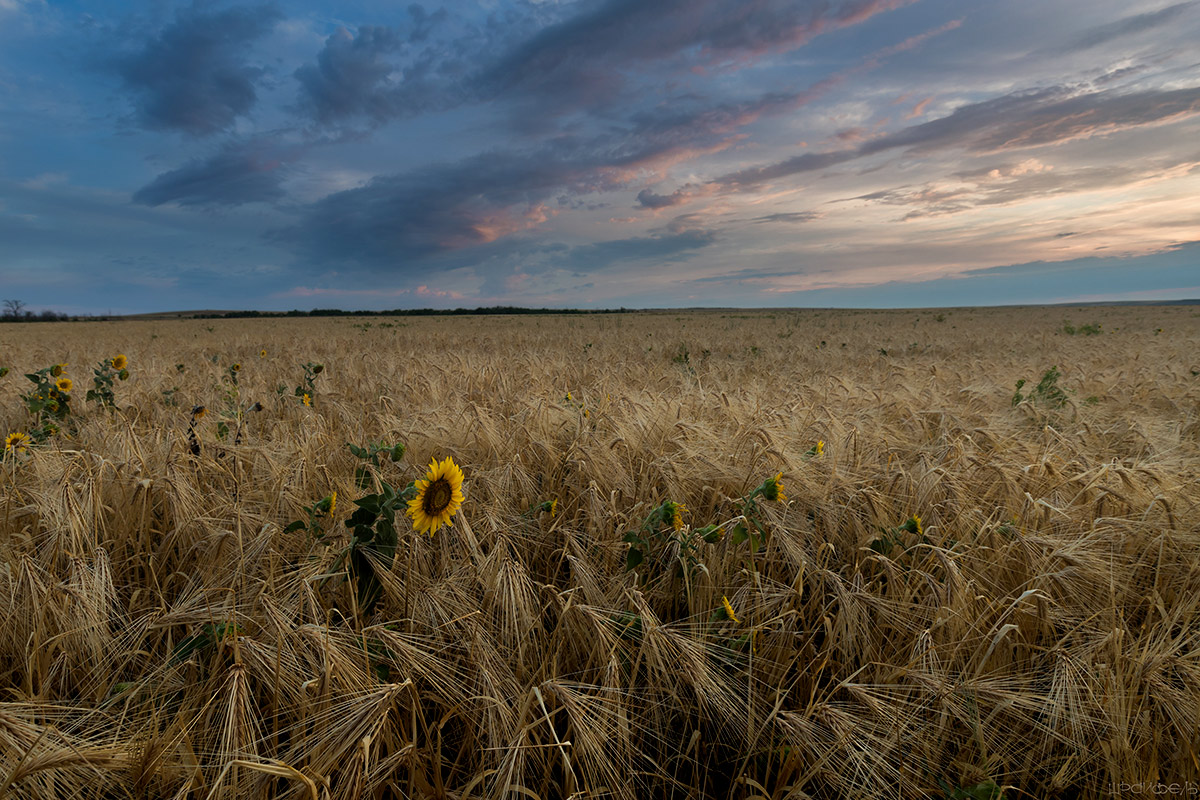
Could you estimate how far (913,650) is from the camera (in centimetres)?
159

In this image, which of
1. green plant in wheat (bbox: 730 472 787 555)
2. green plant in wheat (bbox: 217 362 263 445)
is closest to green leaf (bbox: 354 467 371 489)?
green plant in wheat (bbox: 217 362 263 445)

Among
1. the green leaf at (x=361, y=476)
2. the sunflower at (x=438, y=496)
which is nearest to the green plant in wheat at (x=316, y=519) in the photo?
the green leaf at (x=361, y=476)

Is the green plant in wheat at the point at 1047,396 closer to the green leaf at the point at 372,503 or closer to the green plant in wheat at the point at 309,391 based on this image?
the green leaf at the point at 372,503

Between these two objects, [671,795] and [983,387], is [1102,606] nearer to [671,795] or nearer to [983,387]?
[671,795]

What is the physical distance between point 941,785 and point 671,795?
0.69 metres

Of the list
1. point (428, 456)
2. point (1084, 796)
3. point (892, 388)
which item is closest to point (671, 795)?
point (1084, 796)

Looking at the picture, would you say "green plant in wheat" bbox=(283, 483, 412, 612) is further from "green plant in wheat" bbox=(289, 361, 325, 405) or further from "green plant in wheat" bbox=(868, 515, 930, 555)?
"green plant in wheat" bbox=(289, 361, 325, 405)

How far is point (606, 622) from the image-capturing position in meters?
1.53

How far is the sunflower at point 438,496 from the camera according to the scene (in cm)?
188

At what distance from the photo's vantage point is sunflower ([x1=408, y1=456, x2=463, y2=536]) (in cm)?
188

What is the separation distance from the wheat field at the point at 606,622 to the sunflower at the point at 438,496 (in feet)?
0.52

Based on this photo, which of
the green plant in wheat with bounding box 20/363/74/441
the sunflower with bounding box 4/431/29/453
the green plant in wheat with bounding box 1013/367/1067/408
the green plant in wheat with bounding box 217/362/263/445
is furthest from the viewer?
the green plant in wheat with bounding box 1013/367/1067/408

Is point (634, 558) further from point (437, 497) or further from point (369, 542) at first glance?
point (369, 542)

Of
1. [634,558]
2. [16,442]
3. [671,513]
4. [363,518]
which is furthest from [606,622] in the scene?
[16,442]
